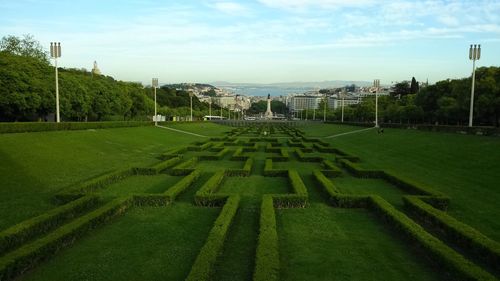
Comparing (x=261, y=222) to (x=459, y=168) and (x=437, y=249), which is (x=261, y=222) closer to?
(x=437, y=249)

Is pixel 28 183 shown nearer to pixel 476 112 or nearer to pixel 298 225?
pixel 298 225

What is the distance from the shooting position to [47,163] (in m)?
17.7

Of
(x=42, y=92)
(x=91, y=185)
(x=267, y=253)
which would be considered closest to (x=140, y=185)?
(x=91, y=185)

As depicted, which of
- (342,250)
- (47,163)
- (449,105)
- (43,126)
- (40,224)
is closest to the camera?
(342,250)

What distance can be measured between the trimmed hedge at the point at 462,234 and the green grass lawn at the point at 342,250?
3.61ft

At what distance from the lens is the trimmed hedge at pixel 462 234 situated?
300 inches

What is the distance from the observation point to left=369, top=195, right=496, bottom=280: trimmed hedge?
6633 mm

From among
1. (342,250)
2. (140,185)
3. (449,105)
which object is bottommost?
(140,185)

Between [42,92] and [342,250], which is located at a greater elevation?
[42,92]

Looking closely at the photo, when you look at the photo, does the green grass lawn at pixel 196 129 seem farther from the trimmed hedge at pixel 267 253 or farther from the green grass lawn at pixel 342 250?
the trimmed hedge at pixel 267 253

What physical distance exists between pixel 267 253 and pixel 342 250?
182cm

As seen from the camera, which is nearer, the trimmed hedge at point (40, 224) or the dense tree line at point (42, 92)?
the trimmed hedge at point (40, 224)

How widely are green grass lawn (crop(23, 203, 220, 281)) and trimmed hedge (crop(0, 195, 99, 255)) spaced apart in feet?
3.09

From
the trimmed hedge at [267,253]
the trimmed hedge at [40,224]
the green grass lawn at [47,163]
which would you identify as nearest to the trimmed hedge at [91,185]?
the green grass lawn at [47,163]
